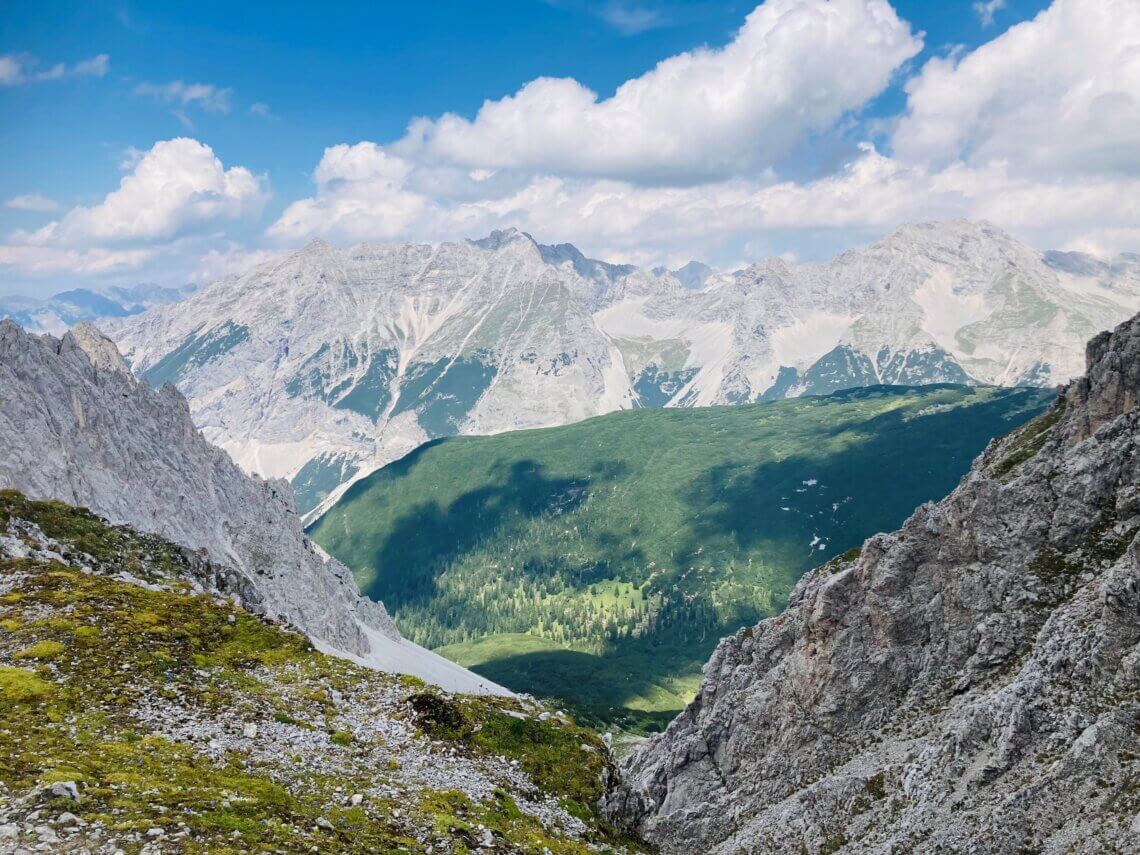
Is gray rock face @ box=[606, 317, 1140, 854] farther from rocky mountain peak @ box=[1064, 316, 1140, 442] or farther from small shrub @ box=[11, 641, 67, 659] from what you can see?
small shrub @ box=[11, 641, 67, 659]

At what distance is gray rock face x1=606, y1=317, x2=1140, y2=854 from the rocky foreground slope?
194 feet

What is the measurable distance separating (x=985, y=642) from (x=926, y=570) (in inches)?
551

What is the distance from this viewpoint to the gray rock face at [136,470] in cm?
12231

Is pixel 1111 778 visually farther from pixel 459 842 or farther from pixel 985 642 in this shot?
pixel 459 842

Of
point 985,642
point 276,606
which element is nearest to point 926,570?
point 985,642

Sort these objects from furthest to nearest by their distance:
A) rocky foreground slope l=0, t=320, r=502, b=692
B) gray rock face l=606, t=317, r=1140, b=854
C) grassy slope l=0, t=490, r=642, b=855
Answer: rocky foreground slope l=0, t=320, r=502, b=692 → gray rock face l=606, t=317, r=1140, b=854 → grassy slope l=0, t=490, r=642, b=855

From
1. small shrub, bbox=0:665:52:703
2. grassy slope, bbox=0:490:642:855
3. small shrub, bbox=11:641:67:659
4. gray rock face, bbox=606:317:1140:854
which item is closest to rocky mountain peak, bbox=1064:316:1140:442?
gray rock face, bbox=606:317:1140:854

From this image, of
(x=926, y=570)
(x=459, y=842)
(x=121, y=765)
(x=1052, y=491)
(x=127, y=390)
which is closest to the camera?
(x=121, y=765)

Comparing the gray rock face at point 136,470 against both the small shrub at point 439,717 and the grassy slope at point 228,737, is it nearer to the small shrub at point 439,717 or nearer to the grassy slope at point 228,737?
the grassy slope at point 228,737

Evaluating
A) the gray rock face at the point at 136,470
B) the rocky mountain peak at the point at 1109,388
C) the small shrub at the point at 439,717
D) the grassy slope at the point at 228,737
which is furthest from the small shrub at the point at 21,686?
the rocky mountain peak at the point at 1109,388

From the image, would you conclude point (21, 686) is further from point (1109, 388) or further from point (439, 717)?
point (1109, 388)

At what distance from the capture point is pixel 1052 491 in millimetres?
81750

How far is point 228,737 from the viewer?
133ft

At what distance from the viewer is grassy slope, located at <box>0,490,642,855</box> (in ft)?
101
